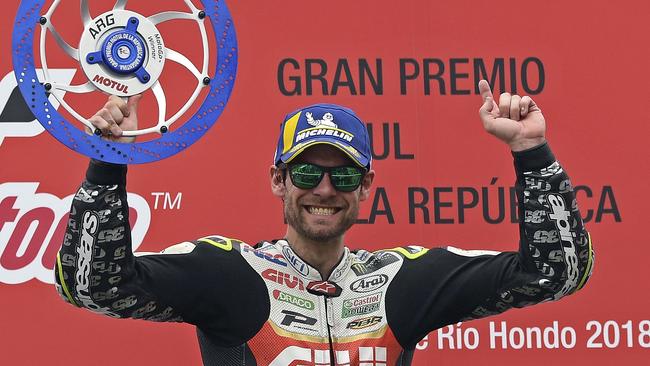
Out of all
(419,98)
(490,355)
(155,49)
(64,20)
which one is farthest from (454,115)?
(155,49)

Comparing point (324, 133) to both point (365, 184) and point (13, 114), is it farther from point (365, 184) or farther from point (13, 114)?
point (13, 114)

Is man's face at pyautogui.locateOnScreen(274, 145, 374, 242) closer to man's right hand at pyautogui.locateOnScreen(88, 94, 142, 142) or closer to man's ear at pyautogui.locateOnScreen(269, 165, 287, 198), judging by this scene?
man's ear at pyautogui.locateOnScreen(269, 165, 287, 198)

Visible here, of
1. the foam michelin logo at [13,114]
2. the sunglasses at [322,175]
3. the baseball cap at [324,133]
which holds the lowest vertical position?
the sunglasses at [322,175]

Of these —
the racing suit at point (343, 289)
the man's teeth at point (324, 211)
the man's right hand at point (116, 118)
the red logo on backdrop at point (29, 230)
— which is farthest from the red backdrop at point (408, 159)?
the man's right hand at point (116, 118)

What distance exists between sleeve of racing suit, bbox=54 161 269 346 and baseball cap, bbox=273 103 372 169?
0.92ft

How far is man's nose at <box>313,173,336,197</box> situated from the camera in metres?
3.13

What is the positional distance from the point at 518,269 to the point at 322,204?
1.62 ft

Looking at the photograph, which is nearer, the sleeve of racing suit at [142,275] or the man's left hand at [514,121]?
the sleeve of racing suit at [142,275]

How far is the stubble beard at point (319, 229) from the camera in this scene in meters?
3.16

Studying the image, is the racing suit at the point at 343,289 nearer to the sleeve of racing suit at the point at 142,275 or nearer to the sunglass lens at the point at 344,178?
the sleeve of racing suit at the point at 142,275

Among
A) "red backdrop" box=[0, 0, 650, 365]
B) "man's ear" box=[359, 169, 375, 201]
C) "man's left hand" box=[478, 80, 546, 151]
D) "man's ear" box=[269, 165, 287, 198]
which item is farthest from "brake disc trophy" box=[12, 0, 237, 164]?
"red backdrop" box=[0, 0, 650, 365]

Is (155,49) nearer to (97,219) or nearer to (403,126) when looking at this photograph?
(97,219)

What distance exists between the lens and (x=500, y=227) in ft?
14.4

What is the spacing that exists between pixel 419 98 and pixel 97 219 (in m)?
1.74
